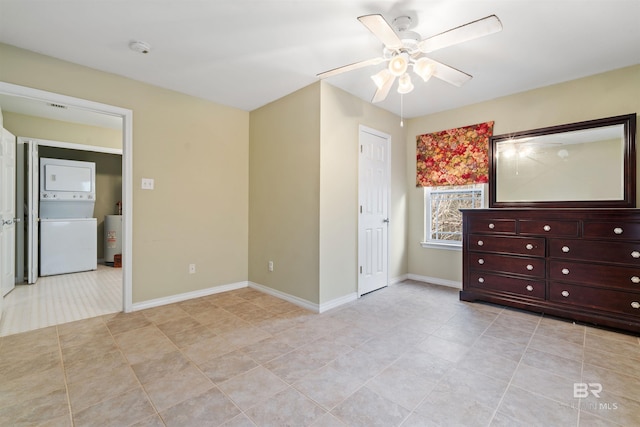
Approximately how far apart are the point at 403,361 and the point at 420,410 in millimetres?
490

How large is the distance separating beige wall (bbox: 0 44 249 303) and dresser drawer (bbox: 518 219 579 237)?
131 inches

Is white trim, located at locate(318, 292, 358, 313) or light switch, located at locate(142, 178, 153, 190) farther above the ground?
light switch, located at locate(142, 178, 153, 190)

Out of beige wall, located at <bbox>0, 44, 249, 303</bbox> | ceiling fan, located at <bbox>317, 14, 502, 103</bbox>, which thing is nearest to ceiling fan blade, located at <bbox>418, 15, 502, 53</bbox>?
ceiling fan, located at <bbox>317, 14, 502, 103</bbox>

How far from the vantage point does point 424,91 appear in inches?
128

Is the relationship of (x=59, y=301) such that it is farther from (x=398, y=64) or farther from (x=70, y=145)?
(x=398, y=64)

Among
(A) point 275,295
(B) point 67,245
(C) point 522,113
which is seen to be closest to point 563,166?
(C) point 522,113

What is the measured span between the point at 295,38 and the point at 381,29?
0.84 m

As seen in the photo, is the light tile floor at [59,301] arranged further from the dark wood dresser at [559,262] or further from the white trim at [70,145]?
the dark wood dresser at [559,262]

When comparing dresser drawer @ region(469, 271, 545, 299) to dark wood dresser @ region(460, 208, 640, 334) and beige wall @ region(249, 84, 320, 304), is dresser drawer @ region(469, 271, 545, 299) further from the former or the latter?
beige wall @ region(249, 84, 320, 304)

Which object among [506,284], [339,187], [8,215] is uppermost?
[339,187]

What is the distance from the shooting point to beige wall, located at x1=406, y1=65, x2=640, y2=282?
2.74 metres

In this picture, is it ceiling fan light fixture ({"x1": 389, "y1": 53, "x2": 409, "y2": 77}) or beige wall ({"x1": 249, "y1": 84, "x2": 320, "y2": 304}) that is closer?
ceiling fan light fixture ({"x1": 389, "y1": 53, "x2": 409, "y2": 77})

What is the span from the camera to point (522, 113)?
3.28 meters

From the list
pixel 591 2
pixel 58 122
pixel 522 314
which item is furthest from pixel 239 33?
pixel 58 122
